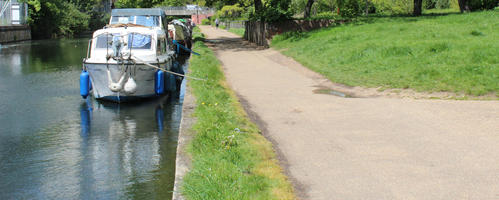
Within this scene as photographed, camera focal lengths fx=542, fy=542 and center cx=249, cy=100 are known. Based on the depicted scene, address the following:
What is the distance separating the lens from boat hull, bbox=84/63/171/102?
15.7m

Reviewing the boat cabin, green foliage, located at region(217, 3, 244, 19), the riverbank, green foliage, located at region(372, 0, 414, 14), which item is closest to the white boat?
the boat cabin

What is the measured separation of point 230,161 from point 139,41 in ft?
36.5

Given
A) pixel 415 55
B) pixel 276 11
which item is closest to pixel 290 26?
pixel 276 11

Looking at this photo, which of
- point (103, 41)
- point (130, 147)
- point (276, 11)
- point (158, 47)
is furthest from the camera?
point (276, 11)

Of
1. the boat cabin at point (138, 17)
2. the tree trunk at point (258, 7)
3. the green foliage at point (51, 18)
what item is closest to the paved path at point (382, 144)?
the boat cabin at point (138, 17)

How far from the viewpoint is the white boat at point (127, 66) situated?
51.4 feet

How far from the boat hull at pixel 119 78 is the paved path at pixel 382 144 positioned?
150 inches

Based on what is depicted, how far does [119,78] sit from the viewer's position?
619 inches

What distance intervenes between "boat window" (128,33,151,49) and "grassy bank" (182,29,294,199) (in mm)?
6392

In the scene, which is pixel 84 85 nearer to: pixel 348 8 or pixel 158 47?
pixel 158 47

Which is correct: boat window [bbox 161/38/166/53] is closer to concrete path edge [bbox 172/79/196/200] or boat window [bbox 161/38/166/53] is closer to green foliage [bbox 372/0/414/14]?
concrete path edge [bbox 172/79/196/200]

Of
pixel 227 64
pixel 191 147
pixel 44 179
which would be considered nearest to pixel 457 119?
pixel 191 147

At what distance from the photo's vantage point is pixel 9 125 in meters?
12.9

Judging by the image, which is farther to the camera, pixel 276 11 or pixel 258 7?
pixel 258 7
